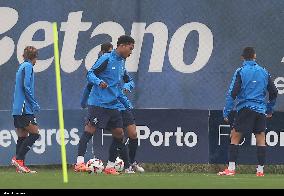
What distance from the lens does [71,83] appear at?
17344 mm

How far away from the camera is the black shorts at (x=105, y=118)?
48.4 feet

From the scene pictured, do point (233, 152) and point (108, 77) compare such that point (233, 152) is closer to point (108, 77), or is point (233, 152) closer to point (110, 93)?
point (110, 93)

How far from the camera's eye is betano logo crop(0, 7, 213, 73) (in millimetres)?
17156

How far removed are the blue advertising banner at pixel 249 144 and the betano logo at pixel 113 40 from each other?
1.23m

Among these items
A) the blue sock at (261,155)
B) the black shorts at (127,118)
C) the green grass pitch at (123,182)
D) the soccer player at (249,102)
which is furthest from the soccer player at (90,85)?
the blue sock at (261,155)

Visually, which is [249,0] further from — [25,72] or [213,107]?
[25,72]

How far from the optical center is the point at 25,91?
15.0m

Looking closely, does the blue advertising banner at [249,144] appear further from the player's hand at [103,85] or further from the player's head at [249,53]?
the player's hand at [103,85]

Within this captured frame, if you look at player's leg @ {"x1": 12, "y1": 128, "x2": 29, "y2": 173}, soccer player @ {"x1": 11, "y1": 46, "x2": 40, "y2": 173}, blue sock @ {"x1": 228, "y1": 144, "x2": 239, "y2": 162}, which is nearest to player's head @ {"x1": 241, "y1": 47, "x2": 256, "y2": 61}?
blue sock @ {"x1": 228, "y1": 144, "x2": 239, "y2": 162}

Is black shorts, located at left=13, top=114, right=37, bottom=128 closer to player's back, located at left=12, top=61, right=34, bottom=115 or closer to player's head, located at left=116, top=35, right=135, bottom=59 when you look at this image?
player's back, located at left=12, top=61, right=34, bottom=115

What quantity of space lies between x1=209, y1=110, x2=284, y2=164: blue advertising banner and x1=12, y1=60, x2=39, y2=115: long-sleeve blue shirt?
2.96m

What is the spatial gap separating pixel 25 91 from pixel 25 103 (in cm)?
21

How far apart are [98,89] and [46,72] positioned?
282 centimetres

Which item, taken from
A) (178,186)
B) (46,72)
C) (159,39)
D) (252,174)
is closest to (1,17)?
(46,72)
